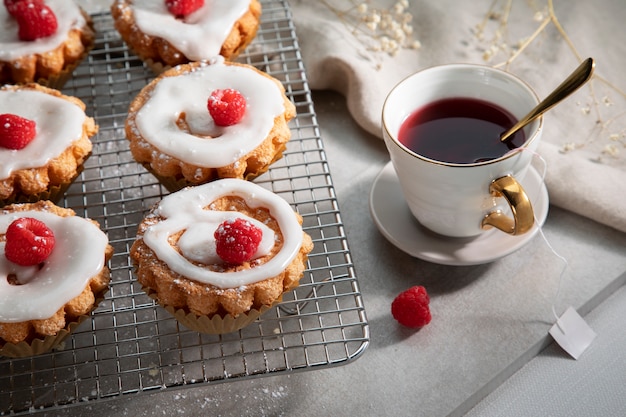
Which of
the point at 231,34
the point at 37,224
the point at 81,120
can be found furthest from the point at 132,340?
the point at 231,34

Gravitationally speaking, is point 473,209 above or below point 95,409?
above

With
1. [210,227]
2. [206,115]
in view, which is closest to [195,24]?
[206,115]

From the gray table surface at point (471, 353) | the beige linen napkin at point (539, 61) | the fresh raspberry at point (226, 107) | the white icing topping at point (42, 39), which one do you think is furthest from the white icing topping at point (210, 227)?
the white icing topping at point (42, 39)

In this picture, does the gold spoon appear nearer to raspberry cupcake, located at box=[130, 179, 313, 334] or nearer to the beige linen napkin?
the beige linen napkin

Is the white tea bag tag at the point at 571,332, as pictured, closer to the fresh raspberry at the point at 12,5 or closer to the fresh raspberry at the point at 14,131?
the fresh raspberry at the point at 14,131

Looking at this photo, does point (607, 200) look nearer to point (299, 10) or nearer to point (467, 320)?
point (467, 320)

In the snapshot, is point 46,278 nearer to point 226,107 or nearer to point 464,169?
point 226,107

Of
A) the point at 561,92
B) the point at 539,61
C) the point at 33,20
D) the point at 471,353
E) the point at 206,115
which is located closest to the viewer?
the point at 561,92
